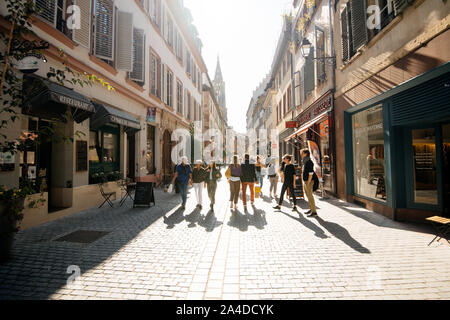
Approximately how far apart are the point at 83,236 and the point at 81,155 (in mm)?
3705

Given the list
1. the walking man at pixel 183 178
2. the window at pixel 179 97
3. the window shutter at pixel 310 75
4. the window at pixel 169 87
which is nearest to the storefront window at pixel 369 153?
the window shutter at pixel 310 75

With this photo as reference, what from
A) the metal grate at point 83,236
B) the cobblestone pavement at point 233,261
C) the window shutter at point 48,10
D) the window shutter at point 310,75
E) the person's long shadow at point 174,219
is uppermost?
the window shutter at point 310,75

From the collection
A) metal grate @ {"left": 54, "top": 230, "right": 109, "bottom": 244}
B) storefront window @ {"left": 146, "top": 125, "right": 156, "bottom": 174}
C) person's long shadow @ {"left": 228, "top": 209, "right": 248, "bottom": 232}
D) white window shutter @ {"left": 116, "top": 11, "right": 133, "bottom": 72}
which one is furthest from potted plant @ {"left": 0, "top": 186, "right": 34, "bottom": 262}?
storefront window @ {"left": 146, "top": 125, "right": 156, "bottom": 174}

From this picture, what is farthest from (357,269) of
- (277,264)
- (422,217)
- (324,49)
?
(324,49)

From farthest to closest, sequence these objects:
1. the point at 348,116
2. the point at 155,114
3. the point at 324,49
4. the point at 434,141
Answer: the point at 155,114
the point at 324,49
the point at 348,116
the point at 434,141

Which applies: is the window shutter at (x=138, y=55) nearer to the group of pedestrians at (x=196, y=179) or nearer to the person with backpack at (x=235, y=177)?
the group of pedestrians at (x=196, y=179)

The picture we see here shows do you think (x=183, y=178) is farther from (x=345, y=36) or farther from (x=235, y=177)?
(x=345, y=36)

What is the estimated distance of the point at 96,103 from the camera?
8539 millimetres

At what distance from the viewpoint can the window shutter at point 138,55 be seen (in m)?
11.5

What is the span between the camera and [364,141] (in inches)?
331

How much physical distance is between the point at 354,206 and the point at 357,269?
18.3ft

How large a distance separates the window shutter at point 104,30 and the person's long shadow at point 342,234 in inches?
366

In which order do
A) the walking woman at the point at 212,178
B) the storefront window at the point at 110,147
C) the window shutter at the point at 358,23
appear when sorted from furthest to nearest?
the storefront window at the point at 110,147
the walking woman at the point at 212,178
the window shutter at the point at 358,23
